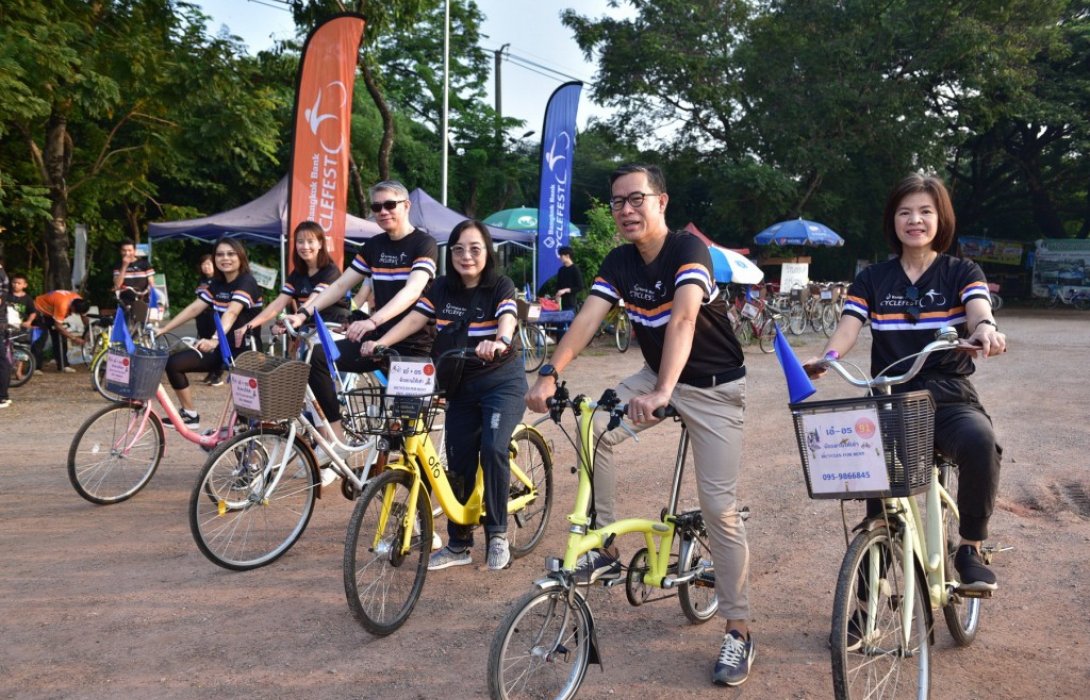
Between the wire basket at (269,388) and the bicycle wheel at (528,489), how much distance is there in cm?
114

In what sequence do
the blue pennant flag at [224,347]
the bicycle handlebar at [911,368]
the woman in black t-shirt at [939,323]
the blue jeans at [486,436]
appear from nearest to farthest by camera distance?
1. the bicycle handlebar at [911,368]
2. the woman in black t-shirt at [939,323]
3. the blue jeans at [486,436]
4. the blue pennant flag at [224,347]

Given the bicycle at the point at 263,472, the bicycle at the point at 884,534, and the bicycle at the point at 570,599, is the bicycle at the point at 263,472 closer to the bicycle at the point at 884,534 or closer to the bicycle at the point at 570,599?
the bicycle at the point at 570,599

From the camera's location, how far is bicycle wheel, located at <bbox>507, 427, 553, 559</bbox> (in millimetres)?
5031

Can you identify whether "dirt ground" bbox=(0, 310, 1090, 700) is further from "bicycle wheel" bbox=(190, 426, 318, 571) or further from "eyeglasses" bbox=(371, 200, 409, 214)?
"eyeglasses" bbox=(371, 200, 409, 214)

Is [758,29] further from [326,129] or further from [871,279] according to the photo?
[871,279]

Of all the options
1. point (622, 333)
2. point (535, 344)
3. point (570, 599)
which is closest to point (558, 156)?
point (622, 333)

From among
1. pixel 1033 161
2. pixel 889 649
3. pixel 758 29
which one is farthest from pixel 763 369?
pixel 1033 161

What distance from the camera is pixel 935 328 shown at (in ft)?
11.7

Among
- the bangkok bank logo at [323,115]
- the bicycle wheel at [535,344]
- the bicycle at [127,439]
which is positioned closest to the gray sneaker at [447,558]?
the bicycle at [127,439]

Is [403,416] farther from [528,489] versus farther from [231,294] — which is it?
[231,294]

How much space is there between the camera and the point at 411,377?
13.5 feet

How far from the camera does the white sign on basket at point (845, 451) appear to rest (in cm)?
278

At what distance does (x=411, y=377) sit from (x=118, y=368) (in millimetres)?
2567

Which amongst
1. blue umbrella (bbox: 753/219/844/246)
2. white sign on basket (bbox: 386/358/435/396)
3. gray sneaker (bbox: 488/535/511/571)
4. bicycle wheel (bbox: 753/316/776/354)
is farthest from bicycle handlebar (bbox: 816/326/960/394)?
blue umbrella (bbox: 753/219/844/246)
